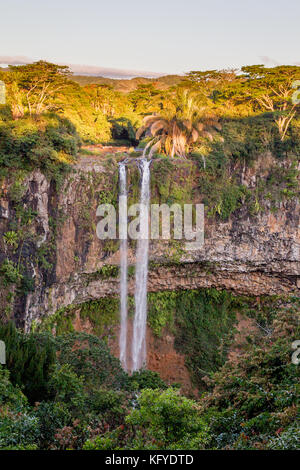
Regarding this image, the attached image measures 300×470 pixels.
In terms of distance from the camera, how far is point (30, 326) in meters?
16.4

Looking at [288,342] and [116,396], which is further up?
[288,342]

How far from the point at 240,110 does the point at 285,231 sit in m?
8.20

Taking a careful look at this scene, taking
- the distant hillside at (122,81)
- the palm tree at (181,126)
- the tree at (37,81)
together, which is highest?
the distant hillside at (122,81)

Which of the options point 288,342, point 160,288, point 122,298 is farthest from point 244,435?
point 160,288

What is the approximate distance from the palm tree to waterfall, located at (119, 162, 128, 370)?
8.36ft

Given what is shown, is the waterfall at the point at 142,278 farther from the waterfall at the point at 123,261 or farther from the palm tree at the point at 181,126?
the palm tree at the point at 181,126

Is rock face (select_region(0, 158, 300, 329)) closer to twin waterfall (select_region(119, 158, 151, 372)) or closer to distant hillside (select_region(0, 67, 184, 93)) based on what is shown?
twin waterfall (select_region(119, 158, 151, 372))

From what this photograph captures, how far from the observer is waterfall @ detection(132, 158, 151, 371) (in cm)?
1980

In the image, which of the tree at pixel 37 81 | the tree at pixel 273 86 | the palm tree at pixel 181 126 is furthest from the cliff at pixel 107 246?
the tree at pixel 37 81

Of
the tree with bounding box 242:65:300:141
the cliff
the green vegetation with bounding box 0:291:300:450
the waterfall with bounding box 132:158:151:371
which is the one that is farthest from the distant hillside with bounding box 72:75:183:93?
the green vegetation with bounding box 0:291:300:450

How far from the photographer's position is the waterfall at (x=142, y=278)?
65.0 feet

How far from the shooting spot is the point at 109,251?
63.7 ft
